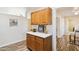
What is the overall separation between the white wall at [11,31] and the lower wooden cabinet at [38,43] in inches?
5.2

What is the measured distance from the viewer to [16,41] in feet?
5.46

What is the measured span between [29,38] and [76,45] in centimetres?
83

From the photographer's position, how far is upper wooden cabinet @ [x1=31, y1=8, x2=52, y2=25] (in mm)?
1602

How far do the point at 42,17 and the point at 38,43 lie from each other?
0.47 m

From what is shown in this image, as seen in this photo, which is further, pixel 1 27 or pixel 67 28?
pixel 67 28

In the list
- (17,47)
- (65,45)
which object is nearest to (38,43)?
(17,47)

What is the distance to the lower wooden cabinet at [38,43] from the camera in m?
1.61

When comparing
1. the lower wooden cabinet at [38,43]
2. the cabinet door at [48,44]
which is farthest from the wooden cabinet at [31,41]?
the cabinet door at [48,44]

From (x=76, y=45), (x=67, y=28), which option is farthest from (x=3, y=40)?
(x=76, y=45)

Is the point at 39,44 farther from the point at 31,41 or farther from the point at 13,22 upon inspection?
the point at 13,22

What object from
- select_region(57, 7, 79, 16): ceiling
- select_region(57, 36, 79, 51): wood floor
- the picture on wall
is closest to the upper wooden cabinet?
select_region(57, 7, 79, 16): ceiling

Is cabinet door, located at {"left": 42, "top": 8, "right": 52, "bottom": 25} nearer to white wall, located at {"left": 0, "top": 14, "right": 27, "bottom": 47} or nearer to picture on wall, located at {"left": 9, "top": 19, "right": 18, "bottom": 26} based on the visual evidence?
white wall, located at {"left": 0, "top": 14, "right": 27, "bottom": 47}

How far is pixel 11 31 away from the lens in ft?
5.42
